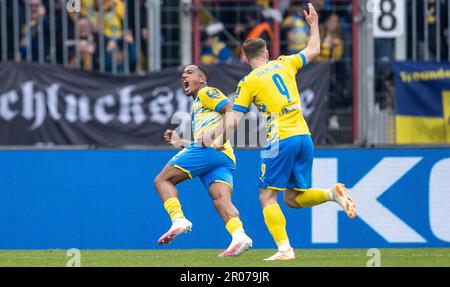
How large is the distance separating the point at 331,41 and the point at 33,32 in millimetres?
4447

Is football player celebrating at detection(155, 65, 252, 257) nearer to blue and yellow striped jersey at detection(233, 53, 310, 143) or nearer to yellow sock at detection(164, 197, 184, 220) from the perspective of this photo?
yellow sock at detection(164, 197, 184, 220)

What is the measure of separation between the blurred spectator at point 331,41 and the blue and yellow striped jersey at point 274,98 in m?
6.71

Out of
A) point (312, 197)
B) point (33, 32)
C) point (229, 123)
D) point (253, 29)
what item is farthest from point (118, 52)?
point (312, 197)

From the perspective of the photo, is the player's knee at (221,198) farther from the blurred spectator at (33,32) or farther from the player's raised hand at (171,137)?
the blurred spectator at (33,32)

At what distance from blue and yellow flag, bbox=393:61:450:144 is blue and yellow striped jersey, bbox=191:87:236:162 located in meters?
5.32

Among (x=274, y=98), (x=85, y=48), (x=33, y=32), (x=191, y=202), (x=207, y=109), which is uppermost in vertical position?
(x=33, y=32)

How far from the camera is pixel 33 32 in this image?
57.9 feet

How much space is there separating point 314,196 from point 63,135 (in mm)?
6022

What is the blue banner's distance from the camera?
570 inches

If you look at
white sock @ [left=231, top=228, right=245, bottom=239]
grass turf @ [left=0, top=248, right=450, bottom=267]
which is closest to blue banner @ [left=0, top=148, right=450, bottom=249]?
grass turf @ [left=0, top=248, right=450, bottom=267]

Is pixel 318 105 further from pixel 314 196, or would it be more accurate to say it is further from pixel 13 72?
pixel 314 196

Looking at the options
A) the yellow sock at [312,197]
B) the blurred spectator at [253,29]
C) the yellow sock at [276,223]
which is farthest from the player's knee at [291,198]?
the blurred spectator at [253,29]

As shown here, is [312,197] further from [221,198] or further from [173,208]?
[173,208]

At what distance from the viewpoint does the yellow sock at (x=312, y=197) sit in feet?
38.6
